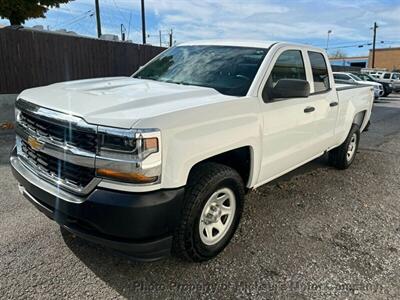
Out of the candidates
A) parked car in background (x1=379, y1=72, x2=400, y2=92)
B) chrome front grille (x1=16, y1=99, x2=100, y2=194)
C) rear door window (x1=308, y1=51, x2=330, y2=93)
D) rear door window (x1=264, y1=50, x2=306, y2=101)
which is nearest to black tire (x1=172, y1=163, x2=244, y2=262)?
chrome front grille (x1=16, y1=99, x2=100, y2=194)

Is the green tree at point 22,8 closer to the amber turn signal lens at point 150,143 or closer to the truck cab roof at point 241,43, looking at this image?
the truck cab roof at point 241,43

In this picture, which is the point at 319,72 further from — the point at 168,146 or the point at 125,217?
the point at 125,217

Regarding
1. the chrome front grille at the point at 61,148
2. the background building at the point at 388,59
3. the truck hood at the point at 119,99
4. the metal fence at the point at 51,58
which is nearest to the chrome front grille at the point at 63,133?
the chrome front grille at the point at 61,148

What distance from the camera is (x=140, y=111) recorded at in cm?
242

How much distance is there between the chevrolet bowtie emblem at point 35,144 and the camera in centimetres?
267

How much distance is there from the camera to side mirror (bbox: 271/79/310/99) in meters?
3.26

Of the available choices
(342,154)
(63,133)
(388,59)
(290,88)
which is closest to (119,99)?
(63,133)

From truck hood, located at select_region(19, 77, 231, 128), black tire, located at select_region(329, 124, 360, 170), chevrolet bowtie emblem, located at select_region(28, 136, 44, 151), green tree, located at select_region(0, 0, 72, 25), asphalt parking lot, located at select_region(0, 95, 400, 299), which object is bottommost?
asphalt parking lot, located at select_region(0, 95, 400, 299)

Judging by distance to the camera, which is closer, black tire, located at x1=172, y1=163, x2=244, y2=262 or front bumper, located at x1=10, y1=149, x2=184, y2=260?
front bumper, located at x1=10, y1=149, x2=184, y2=260

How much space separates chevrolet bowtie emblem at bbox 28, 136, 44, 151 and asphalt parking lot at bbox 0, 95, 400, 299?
96 cm

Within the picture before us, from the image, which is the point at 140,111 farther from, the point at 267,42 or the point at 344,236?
the point at 344,236

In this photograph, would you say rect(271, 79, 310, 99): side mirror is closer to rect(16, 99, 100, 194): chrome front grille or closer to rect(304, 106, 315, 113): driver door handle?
rect(304, 106, 315, 113): driver door handle

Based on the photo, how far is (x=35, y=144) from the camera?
8.99 feet

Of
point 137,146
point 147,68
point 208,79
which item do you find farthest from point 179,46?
point 137,146
